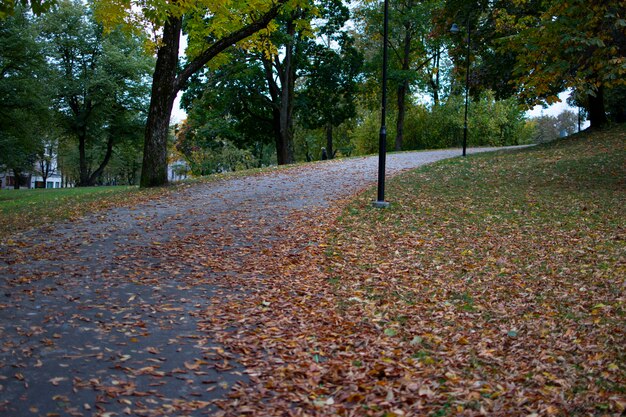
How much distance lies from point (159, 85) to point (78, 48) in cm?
3003

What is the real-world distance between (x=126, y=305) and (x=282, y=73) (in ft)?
78.5

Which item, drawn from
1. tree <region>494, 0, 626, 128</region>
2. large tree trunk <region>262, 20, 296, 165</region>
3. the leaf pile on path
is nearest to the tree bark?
the leaf pile on path

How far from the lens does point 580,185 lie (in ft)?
44.5

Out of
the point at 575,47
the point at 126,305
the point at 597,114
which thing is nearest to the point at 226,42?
the point at 575,47

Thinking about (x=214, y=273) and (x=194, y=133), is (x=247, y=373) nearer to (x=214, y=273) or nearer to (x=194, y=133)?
(x=214, y=273)

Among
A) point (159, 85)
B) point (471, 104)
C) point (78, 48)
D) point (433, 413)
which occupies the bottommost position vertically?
point (433, 413)

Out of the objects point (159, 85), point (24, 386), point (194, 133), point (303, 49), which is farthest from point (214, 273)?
point (194, 133)

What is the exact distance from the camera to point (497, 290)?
685 centimetres

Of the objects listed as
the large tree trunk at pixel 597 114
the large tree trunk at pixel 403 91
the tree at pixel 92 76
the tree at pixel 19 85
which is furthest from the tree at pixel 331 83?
the tree at pixel 92 76

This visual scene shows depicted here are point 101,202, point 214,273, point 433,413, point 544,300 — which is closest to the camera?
point 433,413

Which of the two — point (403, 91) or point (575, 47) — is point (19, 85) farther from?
point (575, 47)

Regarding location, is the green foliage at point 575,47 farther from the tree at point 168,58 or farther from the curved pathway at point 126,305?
the tree at point 168,58

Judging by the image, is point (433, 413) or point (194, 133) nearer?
point (433, 413)

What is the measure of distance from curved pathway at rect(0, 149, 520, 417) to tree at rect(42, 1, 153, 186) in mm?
30668
